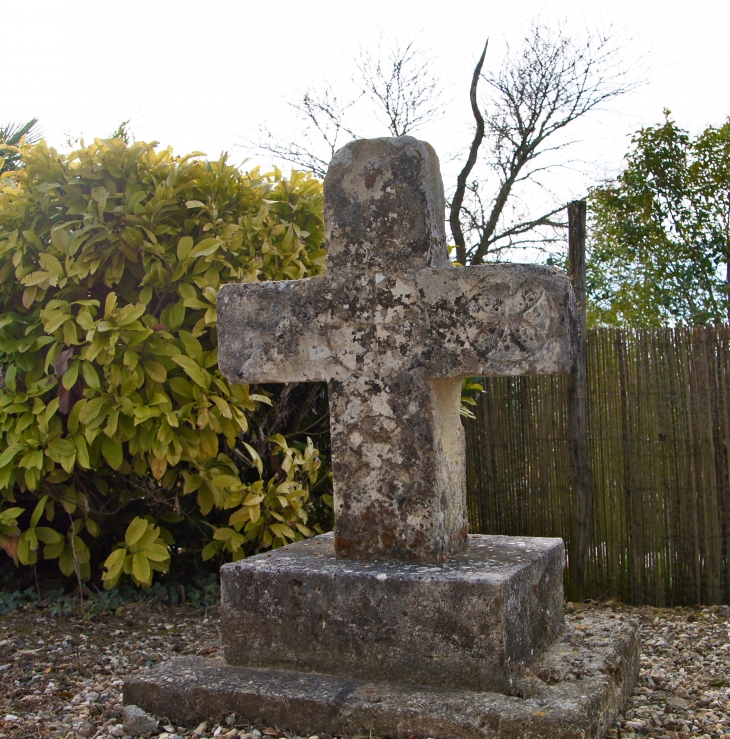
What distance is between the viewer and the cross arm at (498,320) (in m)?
2.88

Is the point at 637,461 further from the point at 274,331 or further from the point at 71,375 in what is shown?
the point at 71,375

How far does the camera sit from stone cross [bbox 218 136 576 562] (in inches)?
118

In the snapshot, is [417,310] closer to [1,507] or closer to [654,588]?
[1,507]

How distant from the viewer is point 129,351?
4090 millimetres

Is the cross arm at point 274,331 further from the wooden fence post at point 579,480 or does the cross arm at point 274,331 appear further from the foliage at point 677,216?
the foliage at point 677,216

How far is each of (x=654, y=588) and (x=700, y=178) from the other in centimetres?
560

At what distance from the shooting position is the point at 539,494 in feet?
18.6

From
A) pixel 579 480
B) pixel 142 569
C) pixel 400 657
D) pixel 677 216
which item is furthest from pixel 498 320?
pixel 677 216

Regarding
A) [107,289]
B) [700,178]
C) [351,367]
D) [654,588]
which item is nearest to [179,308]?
[107,289]

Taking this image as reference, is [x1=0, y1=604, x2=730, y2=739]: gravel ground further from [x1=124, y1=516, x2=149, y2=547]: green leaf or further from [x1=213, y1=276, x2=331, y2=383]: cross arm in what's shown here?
[x1=213, y1=276, x2=331, y2=383]: cross arm

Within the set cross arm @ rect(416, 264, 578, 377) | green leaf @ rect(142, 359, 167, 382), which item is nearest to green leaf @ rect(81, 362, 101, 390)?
green leaf @ rect(142, 359, 167, 382)

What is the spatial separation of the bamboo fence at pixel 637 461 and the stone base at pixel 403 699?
2.37 m

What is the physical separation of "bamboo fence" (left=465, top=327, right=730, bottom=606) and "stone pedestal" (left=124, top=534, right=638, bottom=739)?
2327 millimetres

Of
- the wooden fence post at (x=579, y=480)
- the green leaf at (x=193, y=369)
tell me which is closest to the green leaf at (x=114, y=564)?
the green leaf at (x=193, y=369)
